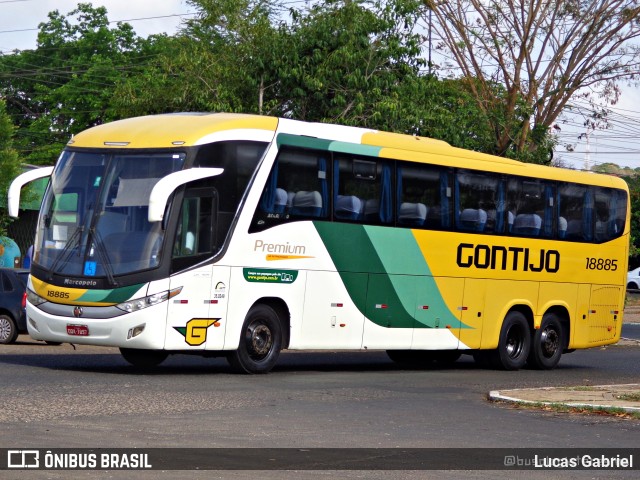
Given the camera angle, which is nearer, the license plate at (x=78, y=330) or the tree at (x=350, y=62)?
the license plate at (x=78, y=330)

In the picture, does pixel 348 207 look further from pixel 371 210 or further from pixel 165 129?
pixel 165 129

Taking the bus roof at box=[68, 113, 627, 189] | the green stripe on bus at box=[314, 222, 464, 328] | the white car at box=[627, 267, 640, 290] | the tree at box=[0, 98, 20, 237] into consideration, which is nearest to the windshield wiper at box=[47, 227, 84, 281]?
the bus roof at box=[68, 113, 627, 189]

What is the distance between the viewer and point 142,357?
63.8ft

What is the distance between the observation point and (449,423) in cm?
1312

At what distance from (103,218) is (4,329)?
929 centimetres

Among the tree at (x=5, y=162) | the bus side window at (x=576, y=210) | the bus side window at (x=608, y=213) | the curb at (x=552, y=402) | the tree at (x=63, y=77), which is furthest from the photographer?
the tree at (x=63, y=77)

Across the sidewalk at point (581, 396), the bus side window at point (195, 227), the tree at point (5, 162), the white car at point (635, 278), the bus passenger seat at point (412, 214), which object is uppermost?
the tree at point (5, 162)

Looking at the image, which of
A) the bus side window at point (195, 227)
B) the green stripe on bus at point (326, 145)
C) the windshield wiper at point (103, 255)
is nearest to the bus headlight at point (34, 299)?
the windshield wiper at point (103, 255)

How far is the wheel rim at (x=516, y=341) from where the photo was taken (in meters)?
23.3

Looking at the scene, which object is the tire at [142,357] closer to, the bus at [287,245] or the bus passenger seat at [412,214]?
the bus at [287,245]

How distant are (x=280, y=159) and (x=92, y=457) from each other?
371 inches

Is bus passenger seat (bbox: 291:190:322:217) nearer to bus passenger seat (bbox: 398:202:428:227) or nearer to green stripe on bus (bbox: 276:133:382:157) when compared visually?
green stripe on bus (bbox: 276:133:382:157)

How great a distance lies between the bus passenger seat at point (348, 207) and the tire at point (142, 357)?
11.2 ft

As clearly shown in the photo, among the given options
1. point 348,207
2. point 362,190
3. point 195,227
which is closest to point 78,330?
point 195,227
